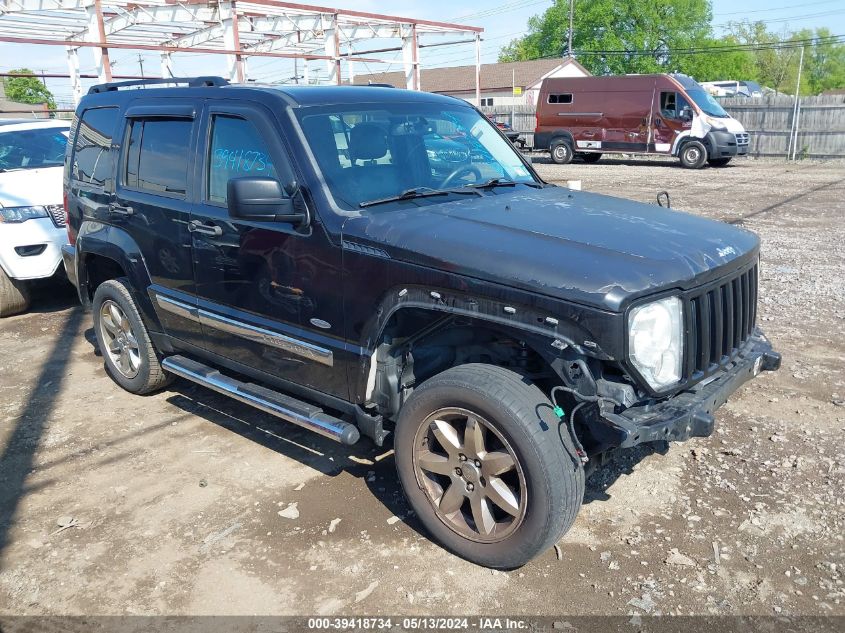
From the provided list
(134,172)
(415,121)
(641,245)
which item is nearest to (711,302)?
(641,245)

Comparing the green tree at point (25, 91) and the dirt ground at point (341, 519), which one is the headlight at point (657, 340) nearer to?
the dirt ground at point (341, 519)

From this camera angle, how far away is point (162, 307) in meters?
4.77

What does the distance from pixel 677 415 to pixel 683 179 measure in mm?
17170

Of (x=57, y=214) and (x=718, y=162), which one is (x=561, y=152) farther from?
(x=57, y=214)

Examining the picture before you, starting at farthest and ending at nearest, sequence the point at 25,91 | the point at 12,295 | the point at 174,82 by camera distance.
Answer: the point at 25,91
the point at 12,295
the point at 174,82

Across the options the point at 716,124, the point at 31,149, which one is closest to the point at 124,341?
the point at 31,149

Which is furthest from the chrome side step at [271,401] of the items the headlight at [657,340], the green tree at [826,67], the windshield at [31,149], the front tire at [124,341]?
the green tree at [826,67]

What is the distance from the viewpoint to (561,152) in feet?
82.8

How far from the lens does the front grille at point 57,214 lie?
7.36 meters

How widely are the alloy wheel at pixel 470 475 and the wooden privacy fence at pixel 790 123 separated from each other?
83.9 ft

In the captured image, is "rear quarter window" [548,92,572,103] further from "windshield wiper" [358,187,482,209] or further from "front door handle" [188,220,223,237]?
"front door handle" [188,220,223,237]

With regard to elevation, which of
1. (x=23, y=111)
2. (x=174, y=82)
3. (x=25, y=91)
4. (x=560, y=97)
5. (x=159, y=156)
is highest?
(x=25, y=91)

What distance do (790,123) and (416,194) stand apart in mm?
25399

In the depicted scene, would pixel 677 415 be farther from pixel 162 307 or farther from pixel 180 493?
pixel 162 307
